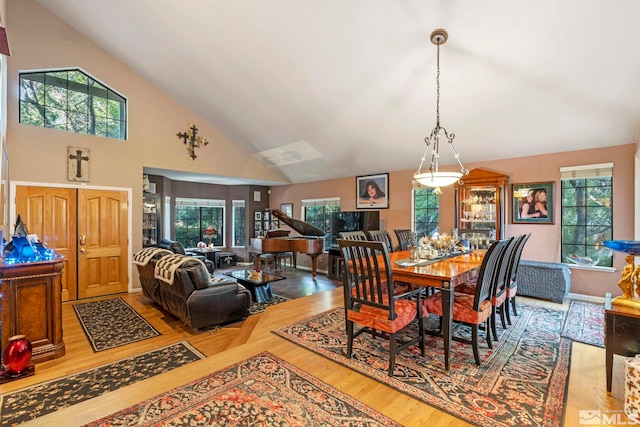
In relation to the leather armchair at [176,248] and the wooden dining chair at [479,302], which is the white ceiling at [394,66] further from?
the leather armchair at [176,248]

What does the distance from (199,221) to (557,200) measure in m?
8.87

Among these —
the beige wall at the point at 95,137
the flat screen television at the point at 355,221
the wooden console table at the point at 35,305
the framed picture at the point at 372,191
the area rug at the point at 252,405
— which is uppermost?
the beige wall at the point at 95,137

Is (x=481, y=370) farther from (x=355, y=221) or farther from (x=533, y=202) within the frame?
(x=355, y=221)

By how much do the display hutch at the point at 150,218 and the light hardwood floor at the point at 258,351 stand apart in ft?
8.88

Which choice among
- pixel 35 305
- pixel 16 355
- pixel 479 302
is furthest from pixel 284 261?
pixel 479 302

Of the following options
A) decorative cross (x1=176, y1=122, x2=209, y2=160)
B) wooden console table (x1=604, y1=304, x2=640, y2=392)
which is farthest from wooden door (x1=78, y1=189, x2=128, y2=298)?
wooden console table (x1=604, y1=304, x2=640, y2=392)

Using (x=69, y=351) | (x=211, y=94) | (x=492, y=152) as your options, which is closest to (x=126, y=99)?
(x=211, y=94)

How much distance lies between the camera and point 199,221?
9227 mm

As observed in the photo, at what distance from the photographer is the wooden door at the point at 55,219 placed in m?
4.87

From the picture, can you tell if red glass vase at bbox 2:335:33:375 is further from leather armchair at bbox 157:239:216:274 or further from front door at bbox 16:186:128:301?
leather armchair at bbox 157:239:216:274

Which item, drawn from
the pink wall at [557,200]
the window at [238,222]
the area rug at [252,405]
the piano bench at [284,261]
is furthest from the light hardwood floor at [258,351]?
the window at [238,222]

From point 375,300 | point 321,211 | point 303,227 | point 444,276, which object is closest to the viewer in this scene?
point 444,276

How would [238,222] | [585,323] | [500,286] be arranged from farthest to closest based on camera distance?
[238,222], [585,323], [500,286]

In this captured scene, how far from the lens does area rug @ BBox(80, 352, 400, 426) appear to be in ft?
6.20
